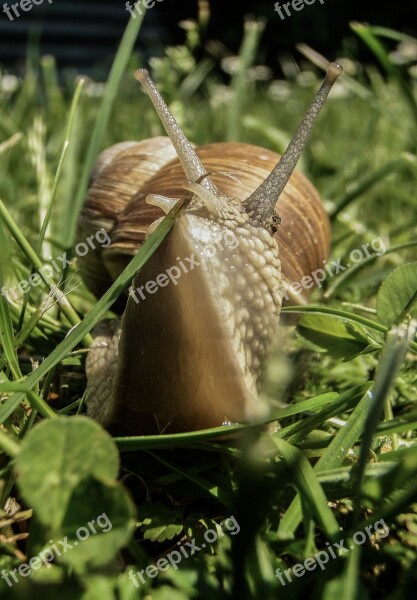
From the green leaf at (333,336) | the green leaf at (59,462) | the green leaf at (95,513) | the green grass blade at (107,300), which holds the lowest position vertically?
the green leaf at (333,336)

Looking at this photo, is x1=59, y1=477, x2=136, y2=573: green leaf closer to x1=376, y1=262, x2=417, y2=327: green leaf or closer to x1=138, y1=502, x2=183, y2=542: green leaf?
x1=138, y1=502, x2=183, y2=542: green leaf

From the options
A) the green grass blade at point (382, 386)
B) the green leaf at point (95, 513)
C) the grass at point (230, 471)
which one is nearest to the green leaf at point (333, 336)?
the grass at point (230, 471)

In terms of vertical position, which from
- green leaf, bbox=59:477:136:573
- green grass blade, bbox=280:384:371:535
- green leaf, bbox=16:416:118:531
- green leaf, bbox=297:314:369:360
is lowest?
green grass blade, bbox=280:384:371:535

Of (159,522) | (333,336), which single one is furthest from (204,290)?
(159,522)

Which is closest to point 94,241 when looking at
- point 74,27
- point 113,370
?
point 113,370

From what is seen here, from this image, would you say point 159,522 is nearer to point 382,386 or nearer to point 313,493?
point 313,493

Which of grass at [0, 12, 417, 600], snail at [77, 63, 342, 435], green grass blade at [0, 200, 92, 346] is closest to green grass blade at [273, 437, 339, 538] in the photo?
Result: grass at [0, 12, 417, 600]

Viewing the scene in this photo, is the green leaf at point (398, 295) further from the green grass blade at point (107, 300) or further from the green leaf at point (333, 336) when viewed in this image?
the green grass blade at point (107, 300)

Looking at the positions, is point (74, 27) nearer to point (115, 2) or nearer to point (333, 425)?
point (115, 2)
